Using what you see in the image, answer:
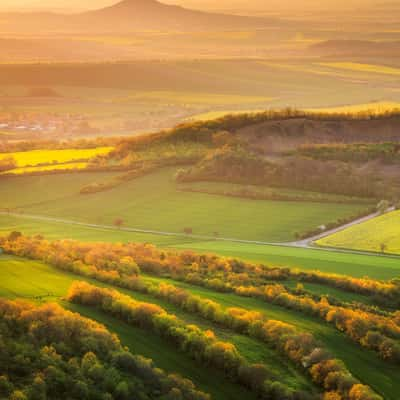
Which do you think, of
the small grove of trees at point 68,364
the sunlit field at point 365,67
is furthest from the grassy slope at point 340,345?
the sunlit field at point 365,67

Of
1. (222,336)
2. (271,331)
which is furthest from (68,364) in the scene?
(271,331)

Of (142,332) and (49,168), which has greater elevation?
(142,332)

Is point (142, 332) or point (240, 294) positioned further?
point (240, 294)

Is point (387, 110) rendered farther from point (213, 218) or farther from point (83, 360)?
point (83, 360)

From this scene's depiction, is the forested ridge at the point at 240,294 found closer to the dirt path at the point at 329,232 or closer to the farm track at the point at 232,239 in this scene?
the farm track at the point at 232,239

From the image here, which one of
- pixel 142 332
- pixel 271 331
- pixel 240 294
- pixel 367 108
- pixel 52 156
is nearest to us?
pixel 142 332

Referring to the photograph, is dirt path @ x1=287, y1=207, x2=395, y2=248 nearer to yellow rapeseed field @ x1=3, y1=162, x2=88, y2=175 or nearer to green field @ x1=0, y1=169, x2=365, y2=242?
green field @ x1=0, y1=169, x2=365, y2=242

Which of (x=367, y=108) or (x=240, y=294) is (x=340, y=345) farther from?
(x=367, y=108)
